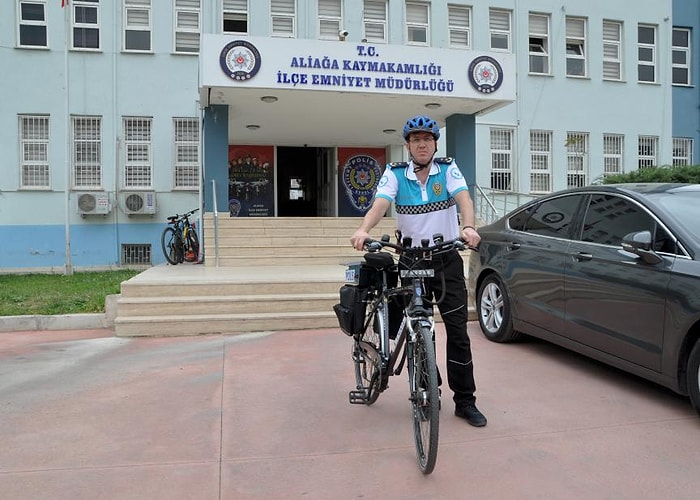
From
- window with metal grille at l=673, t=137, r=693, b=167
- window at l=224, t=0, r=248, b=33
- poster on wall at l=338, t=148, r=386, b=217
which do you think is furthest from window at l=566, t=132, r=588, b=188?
window at l=224, t=0, r=248, b=33

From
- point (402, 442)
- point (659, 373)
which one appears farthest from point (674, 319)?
point (402, 442)

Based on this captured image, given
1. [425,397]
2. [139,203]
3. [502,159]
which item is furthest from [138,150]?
[425,397]

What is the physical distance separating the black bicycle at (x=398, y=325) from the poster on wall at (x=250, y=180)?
1327cm

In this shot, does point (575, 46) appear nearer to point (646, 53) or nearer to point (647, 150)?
point (646, 53)

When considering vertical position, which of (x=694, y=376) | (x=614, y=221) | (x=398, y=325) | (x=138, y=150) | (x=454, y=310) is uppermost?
A: (x=138, y=150)

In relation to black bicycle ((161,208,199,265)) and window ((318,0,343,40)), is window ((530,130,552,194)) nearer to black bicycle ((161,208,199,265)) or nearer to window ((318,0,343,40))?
window ((318,0,343,40))

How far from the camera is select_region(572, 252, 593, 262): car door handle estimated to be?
4555mm

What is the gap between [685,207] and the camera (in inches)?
163

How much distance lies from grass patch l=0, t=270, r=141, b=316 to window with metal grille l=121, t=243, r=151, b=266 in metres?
4.16

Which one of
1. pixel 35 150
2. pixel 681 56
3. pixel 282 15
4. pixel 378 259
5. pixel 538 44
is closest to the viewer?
pixel 378 259

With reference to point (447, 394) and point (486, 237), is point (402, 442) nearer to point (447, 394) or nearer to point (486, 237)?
point (447, 394)

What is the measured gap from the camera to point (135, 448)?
3.39 metres

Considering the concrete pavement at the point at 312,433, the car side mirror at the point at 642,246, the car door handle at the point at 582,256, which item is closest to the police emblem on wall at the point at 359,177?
the concrete pavement at the point at 312,433

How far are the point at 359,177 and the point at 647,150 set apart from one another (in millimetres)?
9113
